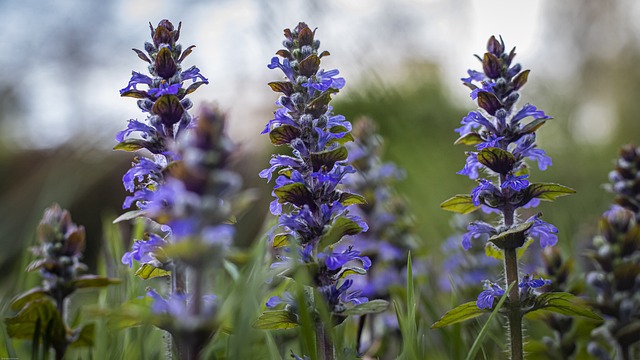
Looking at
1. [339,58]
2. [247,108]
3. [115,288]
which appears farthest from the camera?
[247,108]

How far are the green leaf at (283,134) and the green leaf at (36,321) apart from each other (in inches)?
28.9

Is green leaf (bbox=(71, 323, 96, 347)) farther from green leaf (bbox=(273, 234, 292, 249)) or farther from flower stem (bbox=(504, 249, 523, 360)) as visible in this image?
flower stem (bbox=(504, 249, 523, 360))

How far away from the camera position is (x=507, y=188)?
5.05ft

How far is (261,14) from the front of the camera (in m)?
3.44

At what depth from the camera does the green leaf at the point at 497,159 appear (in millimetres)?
1466

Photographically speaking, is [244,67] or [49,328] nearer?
[49,328]

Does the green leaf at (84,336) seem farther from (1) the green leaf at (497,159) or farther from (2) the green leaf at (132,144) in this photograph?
(1) the green leaf at (497,159)

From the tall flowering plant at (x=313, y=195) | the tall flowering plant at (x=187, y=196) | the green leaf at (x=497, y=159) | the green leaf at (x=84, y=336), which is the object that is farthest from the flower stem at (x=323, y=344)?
the green leaf at (x=84, y=336)

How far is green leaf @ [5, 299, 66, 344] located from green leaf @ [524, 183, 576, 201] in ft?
4.21

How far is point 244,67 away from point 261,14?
3.61 ft

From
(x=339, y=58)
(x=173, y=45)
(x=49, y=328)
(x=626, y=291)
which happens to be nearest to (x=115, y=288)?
(x=49, y=328)

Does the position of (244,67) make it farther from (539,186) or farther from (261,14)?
(539,186)

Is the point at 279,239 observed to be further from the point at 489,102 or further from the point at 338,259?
the point at 489,102

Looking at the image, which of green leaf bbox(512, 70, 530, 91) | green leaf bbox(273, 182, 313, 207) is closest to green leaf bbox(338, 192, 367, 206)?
green leaf bbox(273, 182, 313, 207)
